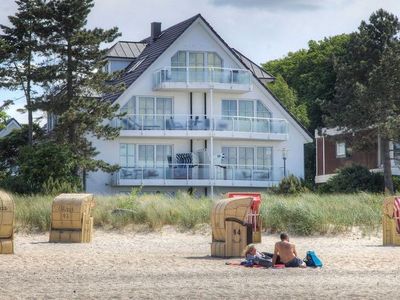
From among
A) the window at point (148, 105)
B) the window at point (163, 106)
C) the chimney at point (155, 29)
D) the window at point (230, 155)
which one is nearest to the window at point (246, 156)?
the window at point (230, 155)

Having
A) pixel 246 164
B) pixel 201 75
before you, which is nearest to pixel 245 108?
pixel 246 164

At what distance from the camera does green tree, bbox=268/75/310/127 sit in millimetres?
78887

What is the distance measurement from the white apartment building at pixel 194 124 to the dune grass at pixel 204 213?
20484mm

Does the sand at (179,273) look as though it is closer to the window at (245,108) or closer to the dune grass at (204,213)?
the dune grass at (204,213)

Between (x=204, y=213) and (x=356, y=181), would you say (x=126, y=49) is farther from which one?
(x=204, y=213)

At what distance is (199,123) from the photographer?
193ft

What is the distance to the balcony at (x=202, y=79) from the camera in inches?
2298

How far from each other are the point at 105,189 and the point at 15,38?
10.8 m

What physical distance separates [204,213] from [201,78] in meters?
26.3

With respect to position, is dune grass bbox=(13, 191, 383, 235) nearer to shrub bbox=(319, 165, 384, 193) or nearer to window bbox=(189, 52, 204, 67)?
shrub bbox=(319, 165, 384, 193)

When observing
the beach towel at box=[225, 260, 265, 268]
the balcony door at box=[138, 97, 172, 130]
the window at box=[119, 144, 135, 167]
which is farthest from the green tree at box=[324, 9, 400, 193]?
the beach towel at box=[225, 260, 265, 268]

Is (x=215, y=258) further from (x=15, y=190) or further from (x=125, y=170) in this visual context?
(x=125, y=170)

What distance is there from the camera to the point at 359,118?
54188mm

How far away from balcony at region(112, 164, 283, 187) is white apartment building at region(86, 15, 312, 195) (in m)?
0.06
